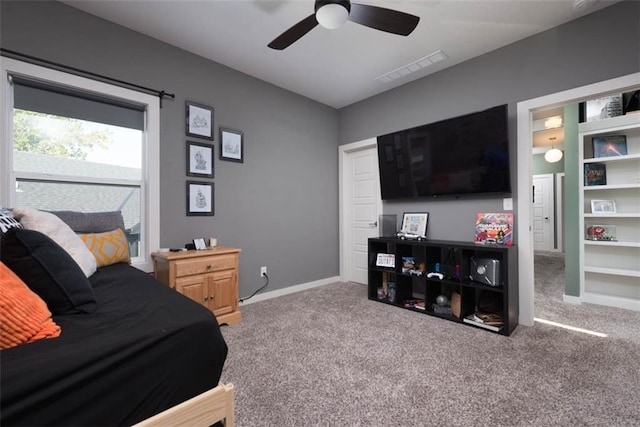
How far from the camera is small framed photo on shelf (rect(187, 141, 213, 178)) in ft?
9.05

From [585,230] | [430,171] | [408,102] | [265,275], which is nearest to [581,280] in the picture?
[585,230]

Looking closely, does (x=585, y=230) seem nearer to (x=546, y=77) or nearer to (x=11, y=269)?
(x=546, y=77)

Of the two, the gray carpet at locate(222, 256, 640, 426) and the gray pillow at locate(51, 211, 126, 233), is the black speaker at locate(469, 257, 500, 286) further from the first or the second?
the gray pillow at locate(51, 211, 126, 233)

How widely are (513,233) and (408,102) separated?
1.95 metres

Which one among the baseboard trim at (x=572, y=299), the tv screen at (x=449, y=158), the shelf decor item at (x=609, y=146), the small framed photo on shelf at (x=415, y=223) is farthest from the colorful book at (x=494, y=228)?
the shelf decor item at (x=609, y=146)

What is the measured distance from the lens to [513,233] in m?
2.62

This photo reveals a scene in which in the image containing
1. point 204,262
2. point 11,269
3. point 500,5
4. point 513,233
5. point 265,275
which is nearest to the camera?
point 11,269

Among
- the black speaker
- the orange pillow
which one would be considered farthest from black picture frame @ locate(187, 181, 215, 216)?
the black speaker

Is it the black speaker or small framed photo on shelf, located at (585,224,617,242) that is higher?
small framed photo on shelf, located at (585,224,617,242)

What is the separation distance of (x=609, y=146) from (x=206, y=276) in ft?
15.1

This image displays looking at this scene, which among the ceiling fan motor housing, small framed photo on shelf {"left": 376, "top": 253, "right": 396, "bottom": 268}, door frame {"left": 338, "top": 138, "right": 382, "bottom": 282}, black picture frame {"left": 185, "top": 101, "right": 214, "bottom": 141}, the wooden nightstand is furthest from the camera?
door frame {"left": 338, "top": 138, "right": 382, "bottom": 282}

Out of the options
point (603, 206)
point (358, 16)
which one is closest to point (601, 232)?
point (603, 206)

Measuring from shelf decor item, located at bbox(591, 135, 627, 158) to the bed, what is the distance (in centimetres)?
435

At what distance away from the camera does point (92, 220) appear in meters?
2.10
